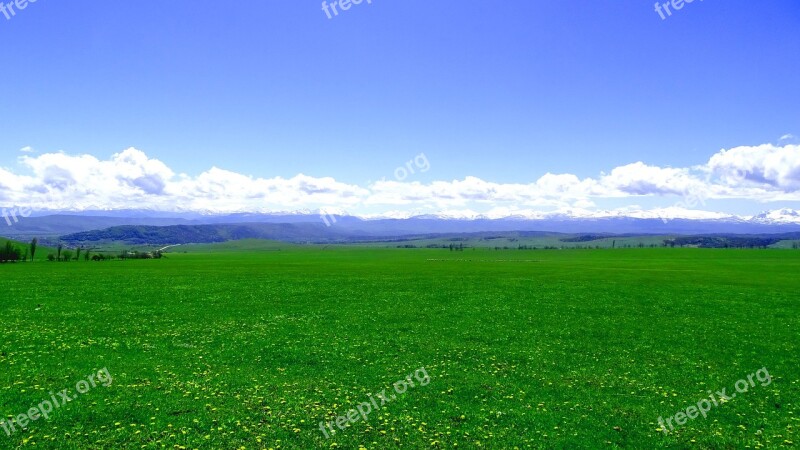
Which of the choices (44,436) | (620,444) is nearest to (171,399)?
(44,436)

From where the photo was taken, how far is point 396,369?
80.3 ft

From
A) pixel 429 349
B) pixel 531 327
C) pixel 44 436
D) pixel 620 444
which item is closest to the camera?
pixel 44 436

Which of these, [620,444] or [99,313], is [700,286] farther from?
[99,313]

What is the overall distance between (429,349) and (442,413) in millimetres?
9844

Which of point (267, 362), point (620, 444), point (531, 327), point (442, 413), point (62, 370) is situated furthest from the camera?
point (531, 327)

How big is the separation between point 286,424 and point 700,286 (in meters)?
62.3

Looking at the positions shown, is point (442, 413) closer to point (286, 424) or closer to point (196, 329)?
point (286, 424)

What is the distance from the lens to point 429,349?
28.6 m

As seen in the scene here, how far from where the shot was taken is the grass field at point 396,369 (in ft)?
55.2

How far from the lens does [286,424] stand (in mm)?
17156

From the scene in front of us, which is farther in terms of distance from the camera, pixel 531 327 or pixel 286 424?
pixel 531 327

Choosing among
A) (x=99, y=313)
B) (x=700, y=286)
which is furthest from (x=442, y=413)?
(x=700, y=286)

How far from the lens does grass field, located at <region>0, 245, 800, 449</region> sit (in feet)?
55.2

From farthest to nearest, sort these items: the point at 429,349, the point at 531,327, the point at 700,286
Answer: the point at 700,286 < the point at 531,327 < the point at 429,349
